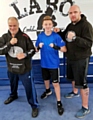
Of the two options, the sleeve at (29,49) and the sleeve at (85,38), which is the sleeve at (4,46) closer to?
the sleeve at (29,49)

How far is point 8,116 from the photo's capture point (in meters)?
2.31

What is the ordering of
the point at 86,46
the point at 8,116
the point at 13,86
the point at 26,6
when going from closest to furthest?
the point at 86,46
the point at 8,116
the point at 13,86
the point at 26,6

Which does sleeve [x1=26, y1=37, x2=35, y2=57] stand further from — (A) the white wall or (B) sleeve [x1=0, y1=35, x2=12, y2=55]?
(A) the white wall

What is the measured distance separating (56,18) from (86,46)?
1.23 m

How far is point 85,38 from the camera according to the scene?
1.95 m

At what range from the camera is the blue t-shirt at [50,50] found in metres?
2.21

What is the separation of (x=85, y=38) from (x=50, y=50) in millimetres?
541

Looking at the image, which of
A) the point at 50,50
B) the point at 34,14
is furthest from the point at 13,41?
the point at 34,14

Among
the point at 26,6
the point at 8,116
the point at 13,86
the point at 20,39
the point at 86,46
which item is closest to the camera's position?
the point at 86,46

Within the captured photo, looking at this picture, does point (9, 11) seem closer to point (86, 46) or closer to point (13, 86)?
point (13, 86)

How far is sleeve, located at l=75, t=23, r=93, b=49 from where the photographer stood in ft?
6.23

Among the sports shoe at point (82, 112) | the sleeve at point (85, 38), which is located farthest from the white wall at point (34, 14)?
the sports shoe at point (82, 112)

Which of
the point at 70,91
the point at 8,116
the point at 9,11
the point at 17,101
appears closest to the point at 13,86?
the point at 17,101

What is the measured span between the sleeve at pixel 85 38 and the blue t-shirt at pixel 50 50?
322 millimetres
